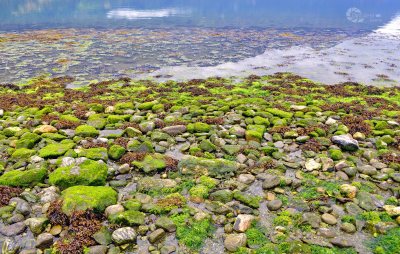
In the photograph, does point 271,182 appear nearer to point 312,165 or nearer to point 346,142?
point 312,165

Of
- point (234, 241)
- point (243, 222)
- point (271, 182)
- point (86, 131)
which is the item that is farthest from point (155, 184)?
point (86, 131)

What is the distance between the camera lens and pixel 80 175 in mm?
10172

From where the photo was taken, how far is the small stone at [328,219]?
8.84m

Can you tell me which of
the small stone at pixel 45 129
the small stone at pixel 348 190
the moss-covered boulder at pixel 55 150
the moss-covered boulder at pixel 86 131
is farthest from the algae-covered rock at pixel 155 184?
the small stone at pixel 45 129

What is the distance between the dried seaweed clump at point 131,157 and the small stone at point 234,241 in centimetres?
484

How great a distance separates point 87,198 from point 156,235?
224 cm

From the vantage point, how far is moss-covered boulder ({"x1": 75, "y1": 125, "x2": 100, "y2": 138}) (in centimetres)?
Result: 1410

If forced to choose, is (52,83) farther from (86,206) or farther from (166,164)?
(86,206)

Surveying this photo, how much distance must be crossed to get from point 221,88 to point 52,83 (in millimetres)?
12219

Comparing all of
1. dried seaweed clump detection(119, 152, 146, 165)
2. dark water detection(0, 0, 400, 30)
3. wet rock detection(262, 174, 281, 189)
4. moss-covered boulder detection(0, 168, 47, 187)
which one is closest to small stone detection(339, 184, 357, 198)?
wet rock detection(262, 174, 281, 189)

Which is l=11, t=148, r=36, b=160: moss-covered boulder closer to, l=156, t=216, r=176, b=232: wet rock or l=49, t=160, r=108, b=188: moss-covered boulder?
l=49, t=160, r=108, b=188: moss-covered boulder

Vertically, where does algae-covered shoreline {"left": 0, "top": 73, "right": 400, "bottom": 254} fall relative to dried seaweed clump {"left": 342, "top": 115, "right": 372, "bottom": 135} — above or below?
above

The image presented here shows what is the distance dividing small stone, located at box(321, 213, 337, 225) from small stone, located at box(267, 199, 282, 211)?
45.0 inches

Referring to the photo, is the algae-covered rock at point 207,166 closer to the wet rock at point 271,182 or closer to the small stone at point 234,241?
the wet rock at point 271,182
